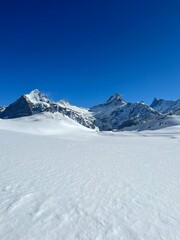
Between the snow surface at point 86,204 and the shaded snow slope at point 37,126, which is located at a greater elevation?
the shaded snow slope at point 37,126

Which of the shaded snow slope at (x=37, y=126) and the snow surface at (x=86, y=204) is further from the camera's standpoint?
the shaded snow slope at (x=37, y=126)

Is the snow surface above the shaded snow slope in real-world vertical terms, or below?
below

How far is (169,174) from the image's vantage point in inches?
488

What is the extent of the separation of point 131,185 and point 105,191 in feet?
5.36

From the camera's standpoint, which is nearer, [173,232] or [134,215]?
[173,232]

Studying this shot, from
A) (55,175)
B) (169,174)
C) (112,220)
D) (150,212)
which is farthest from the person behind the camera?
(169,174)

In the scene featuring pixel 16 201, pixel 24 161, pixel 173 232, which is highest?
pixel 24 161

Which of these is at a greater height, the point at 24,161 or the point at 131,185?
the point at 24,161

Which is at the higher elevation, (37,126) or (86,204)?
(37,126)

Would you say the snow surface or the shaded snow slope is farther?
the shaded snow slope

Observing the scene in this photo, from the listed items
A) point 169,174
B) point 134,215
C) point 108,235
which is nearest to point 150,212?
point 134,215

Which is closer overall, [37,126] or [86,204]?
[86,204]

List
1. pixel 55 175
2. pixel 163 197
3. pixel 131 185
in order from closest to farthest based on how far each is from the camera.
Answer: pixel 163 197, pixel 131 185, pixel 55 175

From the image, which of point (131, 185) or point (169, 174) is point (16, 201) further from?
point (169, 174)
